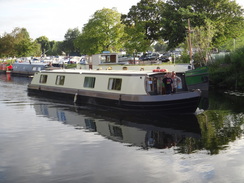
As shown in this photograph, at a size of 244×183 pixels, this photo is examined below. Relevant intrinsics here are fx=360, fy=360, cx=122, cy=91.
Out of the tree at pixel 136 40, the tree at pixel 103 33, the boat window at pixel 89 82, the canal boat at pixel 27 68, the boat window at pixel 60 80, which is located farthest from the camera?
the tree at pixel 103 33

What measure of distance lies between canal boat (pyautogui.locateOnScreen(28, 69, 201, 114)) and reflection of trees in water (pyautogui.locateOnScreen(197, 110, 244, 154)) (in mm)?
1544

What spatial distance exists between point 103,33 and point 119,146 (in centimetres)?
5077

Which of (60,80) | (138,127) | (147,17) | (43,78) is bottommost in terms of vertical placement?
(138,127)

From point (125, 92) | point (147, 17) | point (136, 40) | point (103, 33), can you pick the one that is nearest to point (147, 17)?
point (147, 17)

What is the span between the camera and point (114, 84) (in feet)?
80.0

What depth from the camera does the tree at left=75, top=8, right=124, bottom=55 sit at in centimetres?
6475

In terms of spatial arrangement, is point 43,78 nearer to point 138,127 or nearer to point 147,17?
point 138,127

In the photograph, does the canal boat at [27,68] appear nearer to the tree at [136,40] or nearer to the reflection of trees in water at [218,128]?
the tree at [136,40]

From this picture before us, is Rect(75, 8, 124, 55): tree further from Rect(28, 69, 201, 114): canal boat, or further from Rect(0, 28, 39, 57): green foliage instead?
Rect(28, 69, 201, 114): canal boat

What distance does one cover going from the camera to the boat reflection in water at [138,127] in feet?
53.6

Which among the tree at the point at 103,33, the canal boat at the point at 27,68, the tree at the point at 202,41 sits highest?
→ the tree at the point at 103,33

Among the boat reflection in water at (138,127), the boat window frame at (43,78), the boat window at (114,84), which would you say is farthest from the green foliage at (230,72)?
the boat window frame at (43,78)

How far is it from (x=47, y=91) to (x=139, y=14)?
37.4 meters

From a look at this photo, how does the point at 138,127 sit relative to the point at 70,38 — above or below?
below
